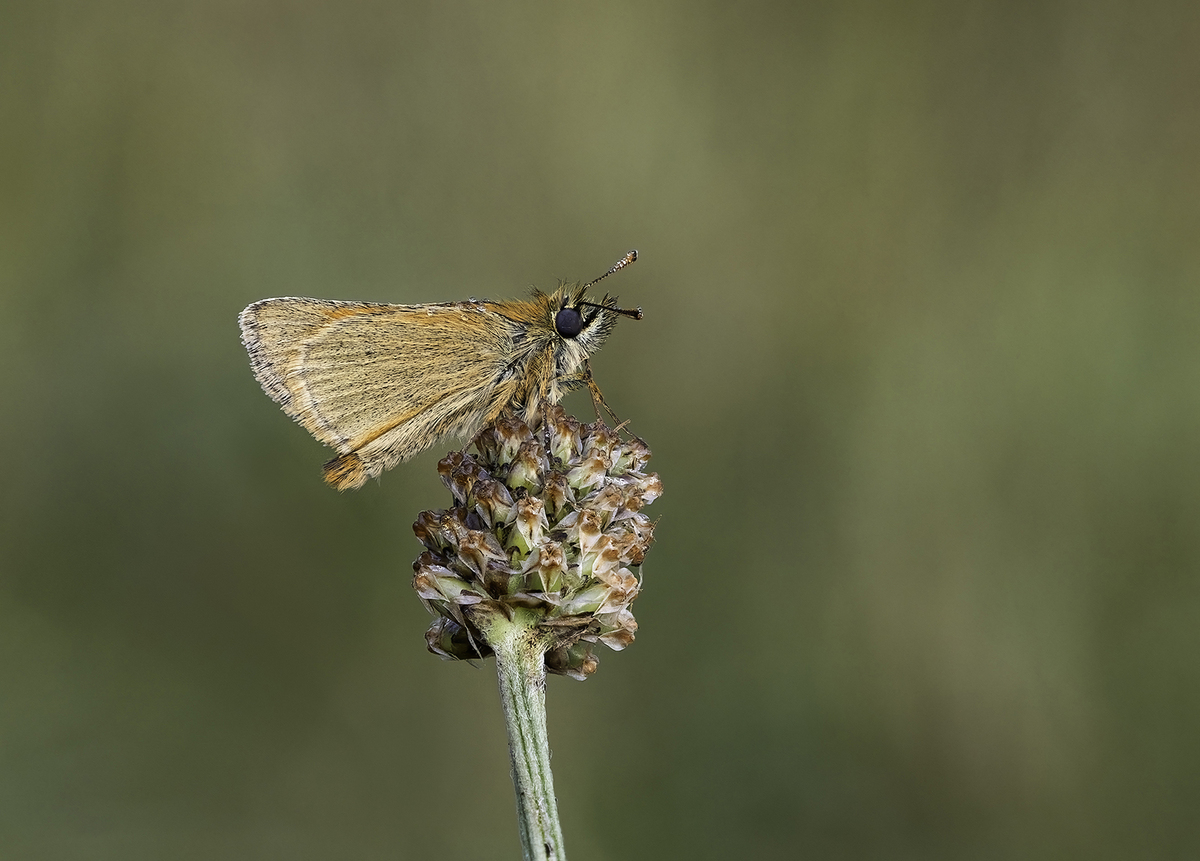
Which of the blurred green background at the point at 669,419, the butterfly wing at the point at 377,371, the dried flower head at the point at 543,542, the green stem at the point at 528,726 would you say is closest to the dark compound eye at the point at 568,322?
the butterfly wing at the point at 377,371

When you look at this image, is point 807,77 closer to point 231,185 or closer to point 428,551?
point 231,185

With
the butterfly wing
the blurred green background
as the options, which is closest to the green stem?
the butterfly wing

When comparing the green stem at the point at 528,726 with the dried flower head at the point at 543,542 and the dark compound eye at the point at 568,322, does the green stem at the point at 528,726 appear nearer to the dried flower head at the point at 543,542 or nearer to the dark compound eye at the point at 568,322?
the dried flower head at the point at 543,542

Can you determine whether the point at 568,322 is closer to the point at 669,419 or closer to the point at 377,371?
the point at 377,371

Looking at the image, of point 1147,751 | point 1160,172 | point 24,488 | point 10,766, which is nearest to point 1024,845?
point 1147,751

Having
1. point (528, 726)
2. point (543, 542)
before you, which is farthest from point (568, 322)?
point (528, 726)

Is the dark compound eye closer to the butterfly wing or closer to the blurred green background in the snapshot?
the butterfly wing
